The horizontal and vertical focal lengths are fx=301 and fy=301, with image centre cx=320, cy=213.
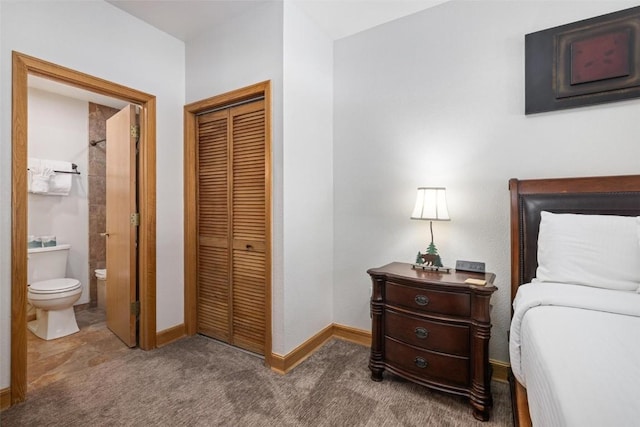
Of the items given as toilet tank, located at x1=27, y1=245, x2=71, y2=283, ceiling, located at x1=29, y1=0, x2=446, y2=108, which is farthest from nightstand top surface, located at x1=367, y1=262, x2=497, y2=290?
toilet tank, located at x1=27, y1=245, x2=71, y2=283

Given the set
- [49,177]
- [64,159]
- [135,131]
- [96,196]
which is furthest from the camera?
[96,196]

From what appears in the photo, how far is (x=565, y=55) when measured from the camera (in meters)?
1.82

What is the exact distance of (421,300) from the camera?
182 centimetres

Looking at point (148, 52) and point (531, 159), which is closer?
point (531, 159)

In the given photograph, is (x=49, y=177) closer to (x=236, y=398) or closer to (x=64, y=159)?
(x=64, y=159)

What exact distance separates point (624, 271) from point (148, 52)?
11.4 feet

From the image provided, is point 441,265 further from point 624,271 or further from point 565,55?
point 565,55

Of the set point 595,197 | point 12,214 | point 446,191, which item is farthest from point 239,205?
point 595,197

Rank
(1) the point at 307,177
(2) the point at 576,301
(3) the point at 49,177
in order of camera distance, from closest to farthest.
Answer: (2) the point at 576,301 → (1) the point at 307,177 → (3) the point at 49,177

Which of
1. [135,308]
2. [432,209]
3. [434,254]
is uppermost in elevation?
[432,209]

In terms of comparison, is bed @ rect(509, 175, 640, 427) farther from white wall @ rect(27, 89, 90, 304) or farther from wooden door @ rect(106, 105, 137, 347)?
white wall @ rect(27, 89, 90, 304)

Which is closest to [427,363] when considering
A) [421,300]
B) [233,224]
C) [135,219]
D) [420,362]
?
[420,362]

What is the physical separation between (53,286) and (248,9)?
9.78 feet

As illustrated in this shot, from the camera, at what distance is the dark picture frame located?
5.45 ft
